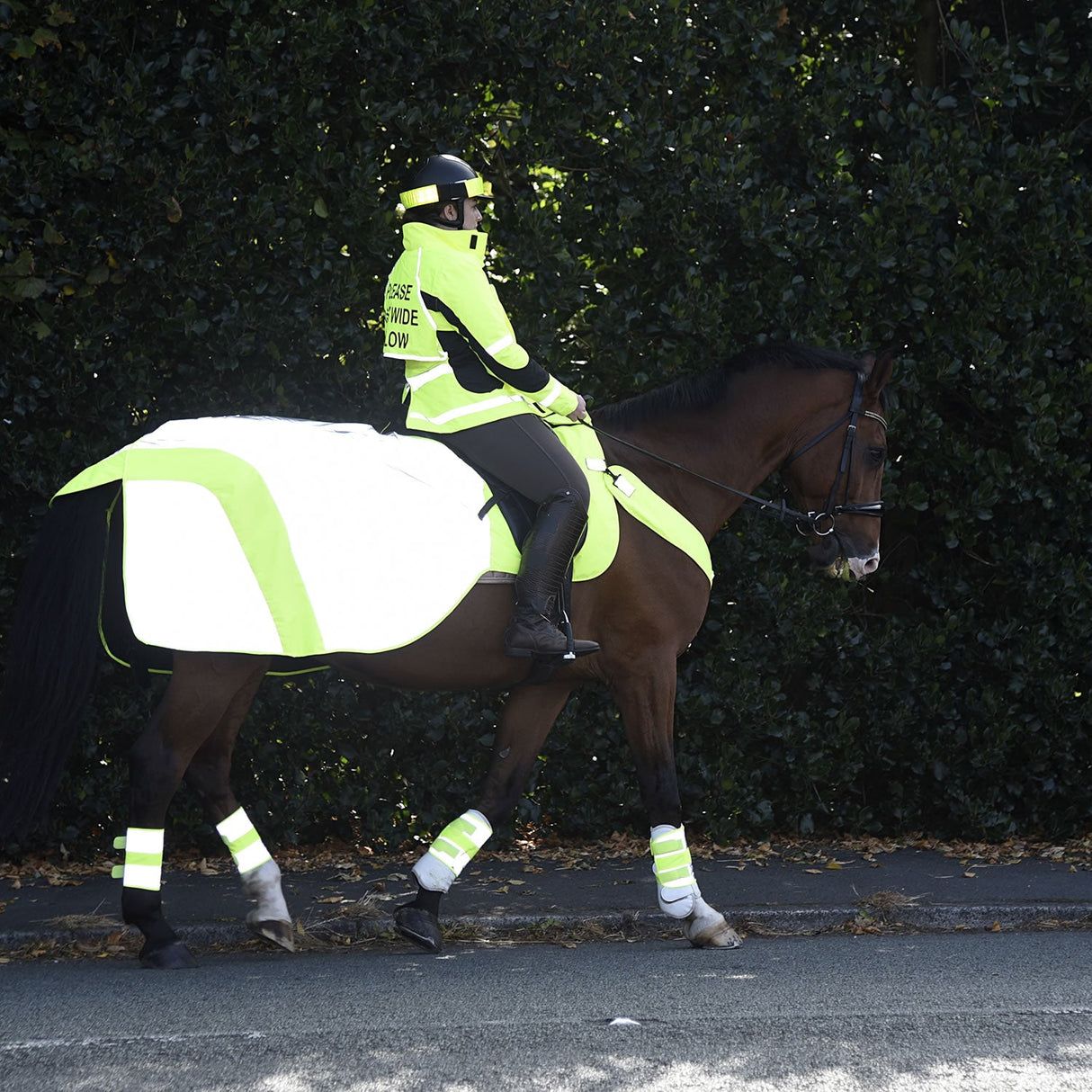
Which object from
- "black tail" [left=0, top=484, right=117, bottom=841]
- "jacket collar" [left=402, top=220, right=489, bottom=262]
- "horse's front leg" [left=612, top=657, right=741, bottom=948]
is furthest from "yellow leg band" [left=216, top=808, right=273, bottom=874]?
"jacket collar" [left=402, top=220, right=489, bottom=262]

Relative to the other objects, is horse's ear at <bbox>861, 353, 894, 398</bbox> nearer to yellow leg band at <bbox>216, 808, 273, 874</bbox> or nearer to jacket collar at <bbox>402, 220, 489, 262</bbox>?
jacket collar at <bbox>402, 220, 489, 262</bbox>

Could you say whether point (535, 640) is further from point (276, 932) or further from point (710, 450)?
point (276, 932)

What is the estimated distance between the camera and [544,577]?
5.38 m

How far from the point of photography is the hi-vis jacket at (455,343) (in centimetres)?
542

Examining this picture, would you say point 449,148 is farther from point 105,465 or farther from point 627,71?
point 105,465

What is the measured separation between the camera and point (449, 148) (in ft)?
23.2

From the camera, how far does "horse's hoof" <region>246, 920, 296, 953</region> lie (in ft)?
18.5

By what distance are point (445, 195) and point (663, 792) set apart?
2574 millimetres

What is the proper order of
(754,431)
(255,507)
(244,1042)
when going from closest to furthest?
(244,1042), (255,507), (754,431)

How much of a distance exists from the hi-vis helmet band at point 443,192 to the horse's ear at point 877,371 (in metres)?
1.90

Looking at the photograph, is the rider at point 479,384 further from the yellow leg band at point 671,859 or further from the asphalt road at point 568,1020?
the asphalt road at point 568,1020

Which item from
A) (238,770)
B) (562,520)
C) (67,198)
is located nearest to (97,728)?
(238,770)

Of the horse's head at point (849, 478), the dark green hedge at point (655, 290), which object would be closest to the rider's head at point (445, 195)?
the dark green hedge at point (655, 290)

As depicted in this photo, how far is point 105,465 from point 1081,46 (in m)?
5.74
